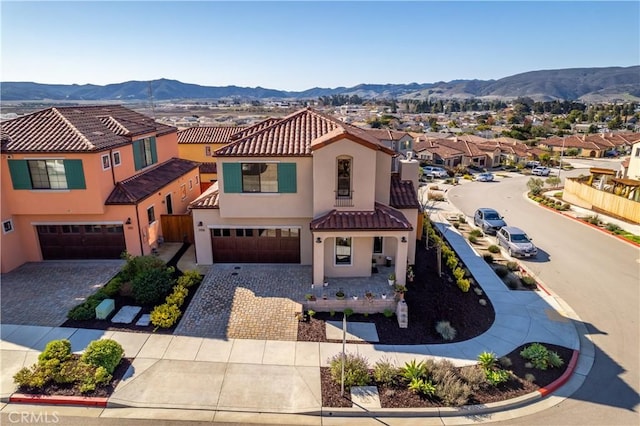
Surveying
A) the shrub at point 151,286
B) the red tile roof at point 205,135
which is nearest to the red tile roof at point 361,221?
the shrub at point 151,286

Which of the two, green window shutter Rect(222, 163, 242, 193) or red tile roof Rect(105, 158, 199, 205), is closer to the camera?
green window shutter Rect(222, 163, 242, 193)

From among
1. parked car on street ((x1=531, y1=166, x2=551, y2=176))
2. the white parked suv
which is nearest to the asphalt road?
the white parked suv

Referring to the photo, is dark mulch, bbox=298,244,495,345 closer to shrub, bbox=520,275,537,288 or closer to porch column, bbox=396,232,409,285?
porch column, bbox=396,232,409,285

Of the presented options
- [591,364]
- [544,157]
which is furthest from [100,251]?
[544,157]

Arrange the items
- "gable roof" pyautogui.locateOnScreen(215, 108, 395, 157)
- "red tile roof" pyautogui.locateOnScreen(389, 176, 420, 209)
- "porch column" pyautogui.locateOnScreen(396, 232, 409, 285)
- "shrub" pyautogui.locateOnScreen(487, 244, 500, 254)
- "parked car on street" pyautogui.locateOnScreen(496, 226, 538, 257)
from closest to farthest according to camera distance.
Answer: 1. "porch column" pyautogui.locateOnScreen(396, 232, 409, 285)
2. "gable roof" pyautogui.locateOnScreen(215, 108, 395, 157)
3. "red tile roof" pyautogui.locateOnScreen(389, 176, 420, 209)
4. "parked car on street" pyautogui.locateOnScreen(496, 226, 538, 257)
5. "shrub" pyautogui.locateOnScreen(487, 244, 500, 254)

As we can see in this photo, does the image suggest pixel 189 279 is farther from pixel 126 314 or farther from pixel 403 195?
pixel 403 195

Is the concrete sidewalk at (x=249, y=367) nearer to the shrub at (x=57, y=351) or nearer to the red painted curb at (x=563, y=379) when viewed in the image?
the red painted curb at (x=563, y=379)

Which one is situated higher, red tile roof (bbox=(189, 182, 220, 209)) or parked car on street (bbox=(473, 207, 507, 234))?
red tile roof (bbox=(189, 182, 220, 209))

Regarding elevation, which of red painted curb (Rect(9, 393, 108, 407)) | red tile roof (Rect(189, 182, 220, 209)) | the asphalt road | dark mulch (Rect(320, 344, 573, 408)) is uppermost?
red tile roof (Rect(189, 182, 220, 209))

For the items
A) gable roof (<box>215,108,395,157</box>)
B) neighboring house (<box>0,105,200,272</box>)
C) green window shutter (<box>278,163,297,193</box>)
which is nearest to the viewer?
gable roof (<box>215,108,395,157</box>)
